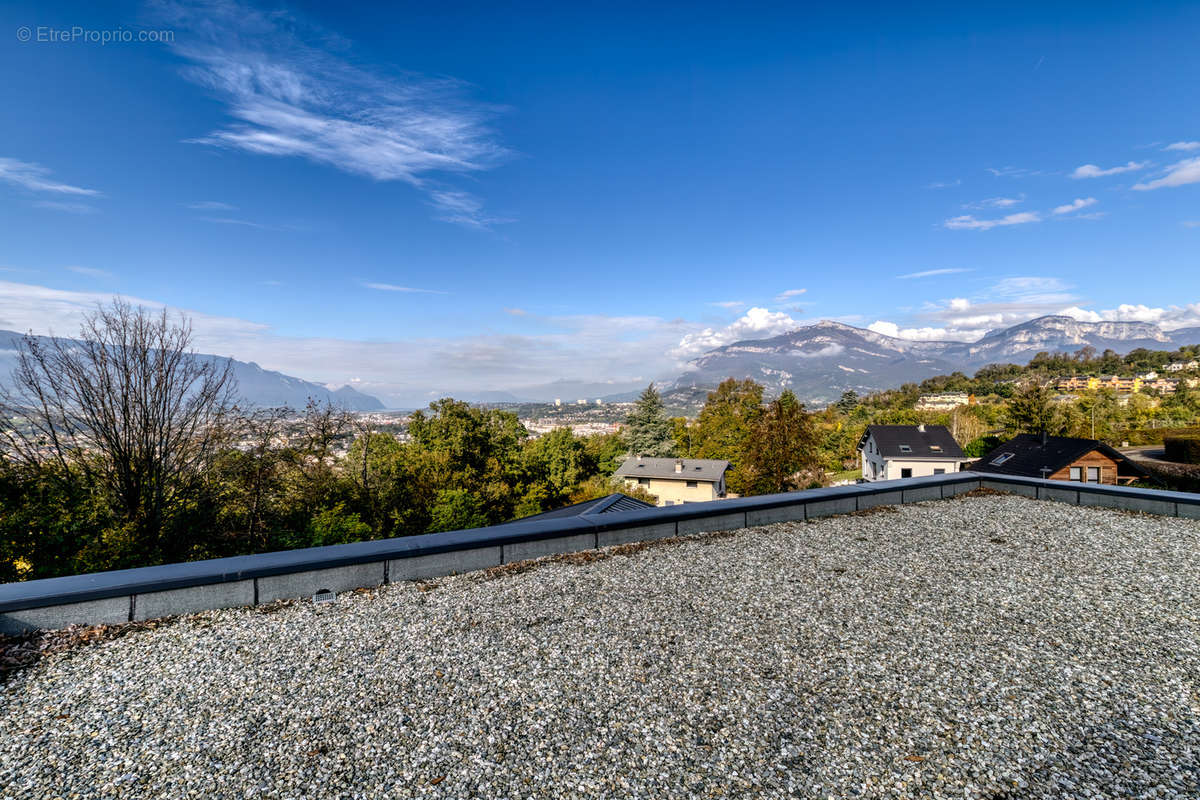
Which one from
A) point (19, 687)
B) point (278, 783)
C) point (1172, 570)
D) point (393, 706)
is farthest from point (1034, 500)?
point (19, 687)

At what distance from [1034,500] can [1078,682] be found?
813 centimetres

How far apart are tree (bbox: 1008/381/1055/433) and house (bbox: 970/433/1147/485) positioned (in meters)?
16.6

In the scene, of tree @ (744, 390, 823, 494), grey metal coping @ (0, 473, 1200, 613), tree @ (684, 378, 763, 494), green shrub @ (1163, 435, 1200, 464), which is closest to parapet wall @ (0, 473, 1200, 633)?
grey metal coping @ (0, 473, 1200, 613)

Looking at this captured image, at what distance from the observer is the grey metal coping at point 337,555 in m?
3.87

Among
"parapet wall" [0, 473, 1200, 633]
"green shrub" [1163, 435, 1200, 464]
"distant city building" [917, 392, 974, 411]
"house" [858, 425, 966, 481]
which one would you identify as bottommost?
"house" [858, 425, 966, 481]

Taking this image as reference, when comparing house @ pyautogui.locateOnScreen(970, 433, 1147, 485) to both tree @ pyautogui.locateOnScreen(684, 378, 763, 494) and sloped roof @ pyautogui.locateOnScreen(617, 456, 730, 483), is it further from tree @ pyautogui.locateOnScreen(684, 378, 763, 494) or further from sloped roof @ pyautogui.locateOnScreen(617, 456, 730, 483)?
tree @ pyautogui.locateOnScreen(684, 378, 763, 494)

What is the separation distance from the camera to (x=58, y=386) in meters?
7.87

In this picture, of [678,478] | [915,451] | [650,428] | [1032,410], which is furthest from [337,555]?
[1032,410]

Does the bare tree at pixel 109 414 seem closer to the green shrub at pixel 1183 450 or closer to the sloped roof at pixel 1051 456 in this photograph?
the sloped roof at pixel 1051 456

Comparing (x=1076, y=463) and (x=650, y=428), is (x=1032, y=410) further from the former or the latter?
(x=650, y=428)

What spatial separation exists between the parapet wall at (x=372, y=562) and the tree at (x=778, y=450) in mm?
14348

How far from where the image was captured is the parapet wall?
12.7 feet

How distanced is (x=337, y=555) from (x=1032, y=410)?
4525 centimetres

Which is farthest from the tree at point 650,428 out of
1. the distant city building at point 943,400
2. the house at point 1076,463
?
the distant city building at point 943,400
